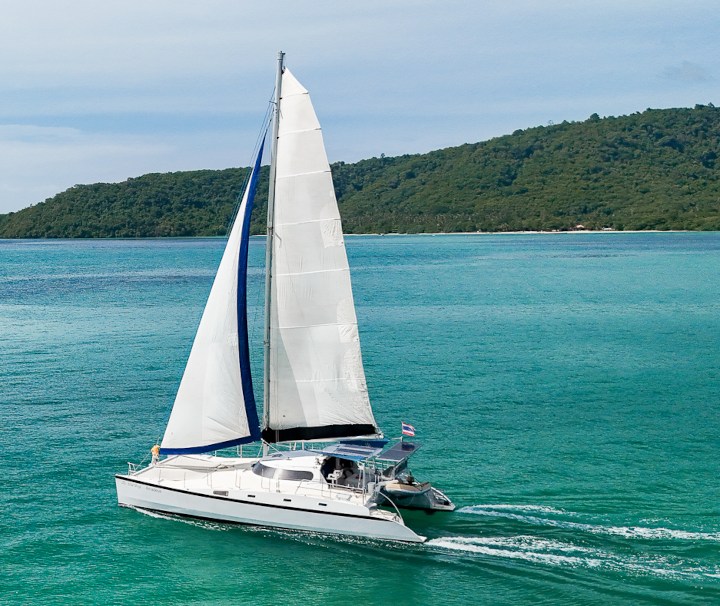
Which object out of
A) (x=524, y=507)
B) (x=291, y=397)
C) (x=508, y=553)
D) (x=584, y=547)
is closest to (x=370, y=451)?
(x=291, y=397)

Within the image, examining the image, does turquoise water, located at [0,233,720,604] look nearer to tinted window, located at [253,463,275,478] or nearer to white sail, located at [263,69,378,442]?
tinted window, located at [253,463,275,478]

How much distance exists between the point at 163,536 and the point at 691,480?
712 inches

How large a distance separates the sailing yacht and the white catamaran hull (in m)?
0.04

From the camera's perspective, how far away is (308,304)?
88.0ft

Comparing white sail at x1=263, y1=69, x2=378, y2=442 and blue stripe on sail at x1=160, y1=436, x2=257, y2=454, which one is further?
blue stripe on sail at x1=160, y1=436, x2=257, y2=454

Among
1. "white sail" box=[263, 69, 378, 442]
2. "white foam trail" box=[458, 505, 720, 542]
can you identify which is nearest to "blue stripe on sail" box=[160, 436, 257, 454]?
"white sail" box=[263, 69, 378, 442]

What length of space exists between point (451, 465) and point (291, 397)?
8085 mm

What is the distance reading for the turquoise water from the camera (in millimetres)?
23688

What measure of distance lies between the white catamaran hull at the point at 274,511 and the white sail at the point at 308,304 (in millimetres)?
2417

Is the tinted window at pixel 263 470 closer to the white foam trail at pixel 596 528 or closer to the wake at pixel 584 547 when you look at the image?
the wake at pixel 584 547

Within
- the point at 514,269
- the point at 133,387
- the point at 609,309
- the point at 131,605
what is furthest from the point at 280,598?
the point at 514,269

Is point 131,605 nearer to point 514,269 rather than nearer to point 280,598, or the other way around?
point 280,598

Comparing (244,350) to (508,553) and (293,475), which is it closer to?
(293,475)

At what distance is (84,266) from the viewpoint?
6181 inches
